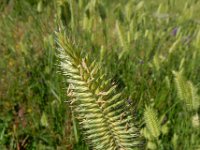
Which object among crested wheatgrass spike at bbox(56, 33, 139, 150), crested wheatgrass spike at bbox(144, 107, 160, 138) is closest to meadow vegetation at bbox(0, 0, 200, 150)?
crested wheatgrass spike at bbox(144, 107, 160, 138)

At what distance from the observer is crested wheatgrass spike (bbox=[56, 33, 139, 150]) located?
0.80 meters

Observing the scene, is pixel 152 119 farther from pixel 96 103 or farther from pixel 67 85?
pixel 67 85

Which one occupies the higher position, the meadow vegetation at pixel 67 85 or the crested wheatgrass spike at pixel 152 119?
the meadow vegetation at pixel 67 85

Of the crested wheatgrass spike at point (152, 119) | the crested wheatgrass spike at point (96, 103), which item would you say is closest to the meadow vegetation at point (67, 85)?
Answer: the crested wheatgrass spike at point (152, 119)

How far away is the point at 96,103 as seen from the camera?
34.0 inches

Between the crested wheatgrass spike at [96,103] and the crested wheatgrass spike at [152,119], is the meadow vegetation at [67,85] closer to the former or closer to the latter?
the crested wheatgrass spike at [152,119]

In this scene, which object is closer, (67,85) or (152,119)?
(152,119)

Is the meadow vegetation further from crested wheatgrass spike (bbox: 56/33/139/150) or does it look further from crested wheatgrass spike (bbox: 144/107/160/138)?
crested wheatgrass spike (bbox: 56/33/139/150)

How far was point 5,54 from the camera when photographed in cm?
219

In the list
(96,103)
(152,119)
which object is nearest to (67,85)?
(152,119)

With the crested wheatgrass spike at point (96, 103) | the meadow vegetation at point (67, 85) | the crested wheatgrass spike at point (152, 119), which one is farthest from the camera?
the meadow vegetation at point (67, 85)

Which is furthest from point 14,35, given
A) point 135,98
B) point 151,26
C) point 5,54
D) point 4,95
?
point 135,98

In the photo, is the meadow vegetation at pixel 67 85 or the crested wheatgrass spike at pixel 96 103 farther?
the meadow vegetation at pixel 67 85

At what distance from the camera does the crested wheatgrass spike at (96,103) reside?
0.80m
